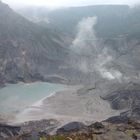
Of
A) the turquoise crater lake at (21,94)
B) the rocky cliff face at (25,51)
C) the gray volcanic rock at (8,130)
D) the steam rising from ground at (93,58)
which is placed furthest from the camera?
the rocky cliff face at (25,51)

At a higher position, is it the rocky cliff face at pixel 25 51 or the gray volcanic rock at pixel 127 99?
the rocky cliff face at pixel 25 51

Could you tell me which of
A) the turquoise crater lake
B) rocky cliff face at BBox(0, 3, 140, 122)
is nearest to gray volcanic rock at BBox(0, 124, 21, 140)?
the turquoise crater lake

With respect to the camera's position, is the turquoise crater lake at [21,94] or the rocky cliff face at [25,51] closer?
the turquoise crater lake at [21,94]

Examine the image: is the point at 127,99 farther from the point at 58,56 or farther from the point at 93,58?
the point at 58,56

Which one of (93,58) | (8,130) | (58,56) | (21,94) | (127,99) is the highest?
(58,56)

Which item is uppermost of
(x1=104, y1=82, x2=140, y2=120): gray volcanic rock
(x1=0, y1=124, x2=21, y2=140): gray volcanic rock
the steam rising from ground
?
the steam rising from ground

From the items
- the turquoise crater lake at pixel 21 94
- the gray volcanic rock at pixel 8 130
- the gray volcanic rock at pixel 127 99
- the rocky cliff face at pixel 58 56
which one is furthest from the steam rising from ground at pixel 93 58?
the gray volcanic rock at pixel 8 130

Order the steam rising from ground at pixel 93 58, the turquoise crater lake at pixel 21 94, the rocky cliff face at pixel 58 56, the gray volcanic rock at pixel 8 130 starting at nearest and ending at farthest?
the gray volcanic rock at pixel 8 130 < the turquoise crater lake at pixel 21 94 < the steam rising from ground at pixel 93 58 < the rocky cliff face at pixel 58 56

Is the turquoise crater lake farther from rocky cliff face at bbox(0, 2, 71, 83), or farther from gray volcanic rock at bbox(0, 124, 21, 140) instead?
gray volcanic rock at bbox(0, 124, 21, 140)

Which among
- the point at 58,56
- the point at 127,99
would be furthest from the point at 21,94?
the point at 58,56

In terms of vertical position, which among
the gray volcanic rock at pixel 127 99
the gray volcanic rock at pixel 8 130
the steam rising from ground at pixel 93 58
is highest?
the steam rising from ground at pixel 93 58

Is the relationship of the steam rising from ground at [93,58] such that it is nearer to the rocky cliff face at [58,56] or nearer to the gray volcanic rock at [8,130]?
the rocky cliff face at [58,56]

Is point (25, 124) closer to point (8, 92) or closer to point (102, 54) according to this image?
point (8, 92)

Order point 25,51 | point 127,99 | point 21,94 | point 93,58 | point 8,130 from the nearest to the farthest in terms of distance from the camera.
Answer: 1. point 8,130
2. point 127,99
3. point 21,94
4. point 25,51
5. point 93,58
